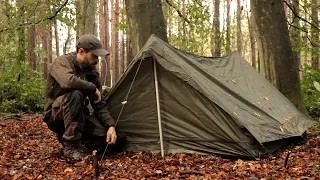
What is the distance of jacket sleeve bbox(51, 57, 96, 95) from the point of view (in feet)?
11.6

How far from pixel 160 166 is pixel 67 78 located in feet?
4.37

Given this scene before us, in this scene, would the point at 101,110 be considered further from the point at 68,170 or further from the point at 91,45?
the point at 68,170

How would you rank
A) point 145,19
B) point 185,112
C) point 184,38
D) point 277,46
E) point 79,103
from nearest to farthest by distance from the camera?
point 79,103 → point 185,112 → point 145,19 → point 277,46 → point 184,38

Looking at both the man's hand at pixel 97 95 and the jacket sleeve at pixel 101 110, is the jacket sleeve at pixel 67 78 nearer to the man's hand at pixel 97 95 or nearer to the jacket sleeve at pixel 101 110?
the man's hand at pixel 97 95

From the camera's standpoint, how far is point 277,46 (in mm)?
5961

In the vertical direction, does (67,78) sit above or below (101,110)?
above

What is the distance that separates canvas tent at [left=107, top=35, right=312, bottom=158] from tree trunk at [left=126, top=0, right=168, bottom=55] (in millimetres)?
1127

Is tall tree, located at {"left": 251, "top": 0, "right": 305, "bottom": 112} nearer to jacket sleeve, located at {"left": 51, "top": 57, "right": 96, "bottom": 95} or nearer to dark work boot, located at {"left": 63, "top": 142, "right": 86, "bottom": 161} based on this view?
jacket sleeve, located at {"left": 51, "top": 57, "right": 96, "bottom": 95}

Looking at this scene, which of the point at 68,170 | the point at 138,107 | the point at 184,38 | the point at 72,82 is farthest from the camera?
the point at 184,38

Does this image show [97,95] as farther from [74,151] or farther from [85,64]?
[74,151]

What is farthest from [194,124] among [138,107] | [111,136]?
[111,136]

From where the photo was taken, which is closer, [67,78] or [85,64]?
[67,78]

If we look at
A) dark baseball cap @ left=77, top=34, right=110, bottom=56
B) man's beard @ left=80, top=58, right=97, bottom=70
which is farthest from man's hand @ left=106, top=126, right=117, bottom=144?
dark baseball cap @ left=77, top=34, right=110, bottom=56

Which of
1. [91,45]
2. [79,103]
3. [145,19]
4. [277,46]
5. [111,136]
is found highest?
[145,19]
